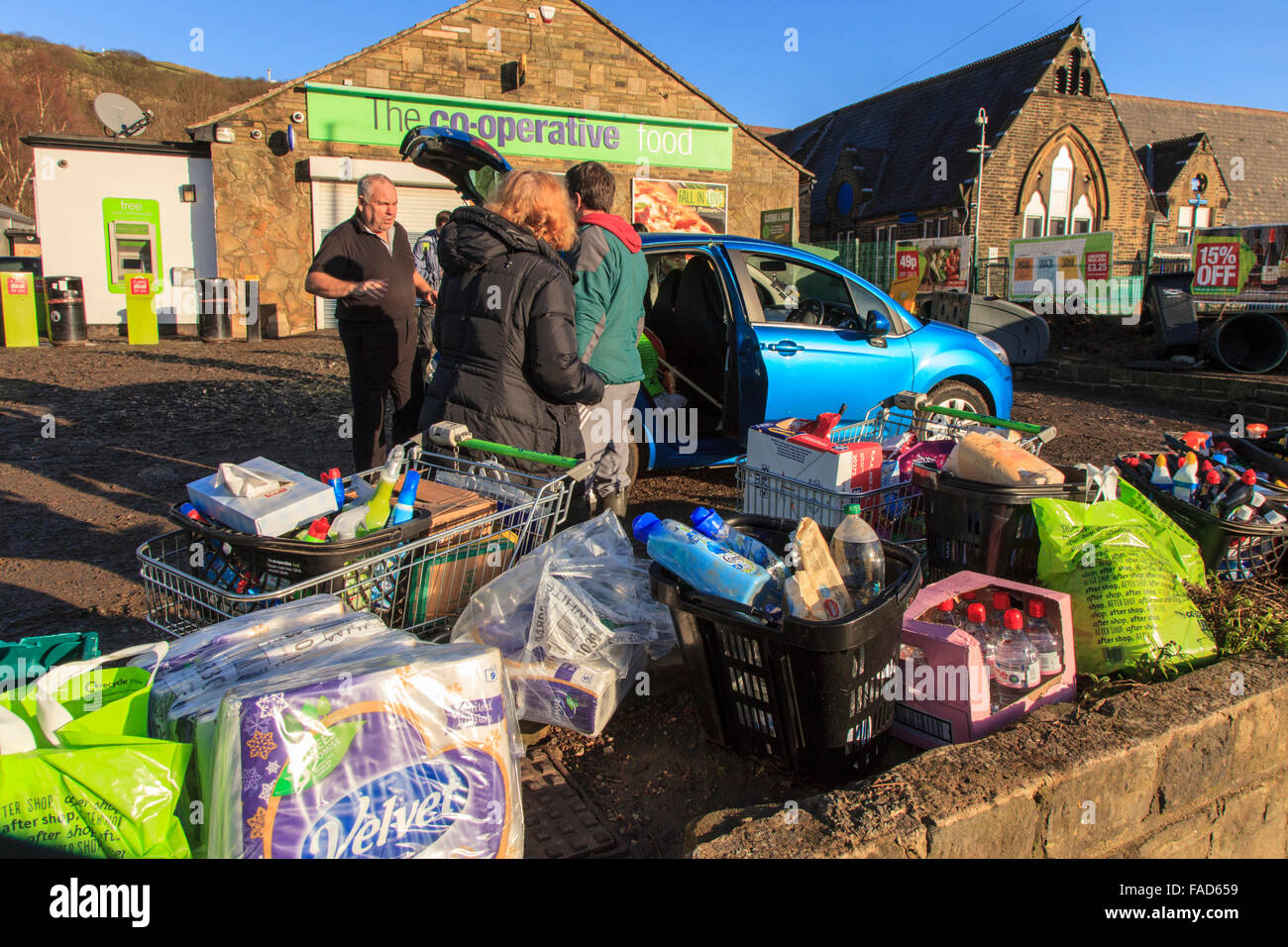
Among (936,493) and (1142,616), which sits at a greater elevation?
(936,493)

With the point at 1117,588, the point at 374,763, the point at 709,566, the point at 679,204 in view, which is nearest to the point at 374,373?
the point at 709,566

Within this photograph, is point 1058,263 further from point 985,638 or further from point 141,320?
point 141,320

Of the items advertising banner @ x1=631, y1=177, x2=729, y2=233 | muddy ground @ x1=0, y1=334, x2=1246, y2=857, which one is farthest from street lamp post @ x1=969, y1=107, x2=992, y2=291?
muddy ground @ x1=0, y1=334, x2=1246, y2=857

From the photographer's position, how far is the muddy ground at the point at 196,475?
283 centimetres

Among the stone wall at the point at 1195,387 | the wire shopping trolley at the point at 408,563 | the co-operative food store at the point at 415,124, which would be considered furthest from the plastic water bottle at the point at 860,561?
the co-operative food store at the point at 415,124

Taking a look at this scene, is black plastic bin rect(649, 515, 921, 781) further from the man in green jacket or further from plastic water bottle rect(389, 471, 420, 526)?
the man in green jacket

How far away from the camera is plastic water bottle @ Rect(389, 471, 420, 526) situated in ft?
9.37

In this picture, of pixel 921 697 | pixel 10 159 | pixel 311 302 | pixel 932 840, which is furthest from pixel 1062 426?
pixel 10 159

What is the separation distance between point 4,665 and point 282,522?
783mm

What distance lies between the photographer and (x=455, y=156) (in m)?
5.52

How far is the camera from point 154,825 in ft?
5.66

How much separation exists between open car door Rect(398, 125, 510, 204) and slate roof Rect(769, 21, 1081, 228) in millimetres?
30159
